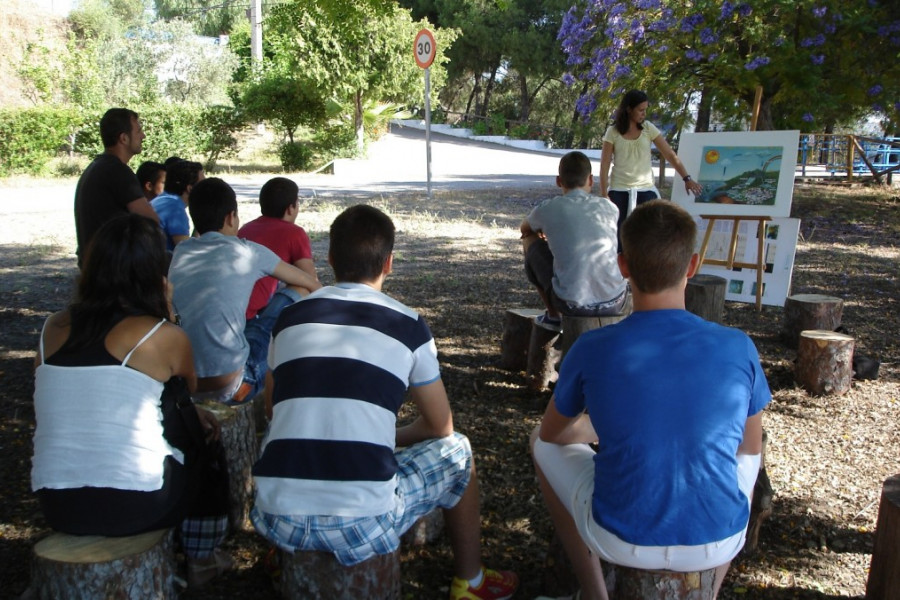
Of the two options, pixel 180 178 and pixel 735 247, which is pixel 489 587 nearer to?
pixel 180 178

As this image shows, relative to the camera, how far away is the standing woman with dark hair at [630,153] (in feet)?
19.5

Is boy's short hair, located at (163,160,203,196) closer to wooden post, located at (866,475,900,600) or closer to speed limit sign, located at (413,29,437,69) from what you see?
wooden post, located at (866,475,900,600)

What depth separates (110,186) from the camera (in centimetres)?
423

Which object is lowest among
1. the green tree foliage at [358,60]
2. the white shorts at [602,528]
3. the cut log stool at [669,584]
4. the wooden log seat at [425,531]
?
the wooden log seat at [425,531]

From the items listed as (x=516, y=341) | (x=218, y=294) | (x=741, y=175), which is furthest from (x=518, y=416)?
(x=741, y=175)

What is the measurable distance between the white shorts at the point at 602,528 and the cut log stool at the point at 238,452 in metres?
1.17

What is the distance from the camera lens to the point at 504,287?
7.21 metres

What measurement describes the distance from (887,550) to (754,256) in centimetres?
457

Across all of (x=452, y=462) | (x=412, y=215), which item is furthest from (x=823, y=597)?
(x=412, y=215)

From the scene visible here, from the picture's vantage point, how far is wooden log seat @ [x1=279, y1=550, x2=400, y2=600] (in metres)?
2.11

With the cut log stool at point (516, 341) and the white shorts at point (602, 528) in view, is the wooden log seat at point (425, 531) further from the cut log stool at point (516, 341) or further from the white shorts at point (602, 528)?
the cut log stool at point (516, 341)

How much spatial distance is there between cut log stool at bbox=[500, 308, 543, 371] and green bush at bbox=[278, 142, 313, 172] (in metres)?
15.5

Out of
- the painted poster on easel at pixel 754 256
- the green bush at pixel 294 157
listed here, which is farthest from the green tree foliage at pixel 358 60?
the painted poster on easel at pixel 754 256

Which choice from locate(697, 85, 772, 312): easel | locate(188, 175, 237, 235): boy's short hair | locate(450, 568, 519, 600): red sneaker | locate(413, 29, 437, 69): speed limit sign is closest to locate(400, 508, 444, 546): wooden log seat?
locate(450, 568, 519, 600): red sneaker
